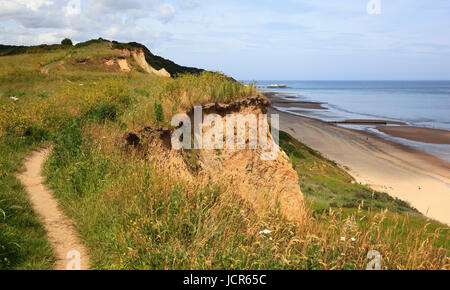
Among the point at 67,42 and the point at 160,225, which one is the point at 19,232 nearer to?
the point at 160,225

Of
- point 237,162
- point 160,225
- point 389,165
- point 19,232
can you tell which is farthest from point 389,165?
point 19,232

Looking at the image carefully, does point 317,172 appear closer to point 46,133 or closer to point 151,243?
point 46,133

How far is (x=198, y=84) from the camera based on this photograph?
1084 cm

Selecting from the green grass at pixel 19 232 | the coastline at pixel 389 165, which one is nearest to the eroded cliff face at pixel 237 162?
the green grass at pixel 19 232

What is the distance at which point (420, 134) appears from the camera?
46844mm

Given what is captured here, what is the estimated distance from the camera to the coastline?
77.3 feet

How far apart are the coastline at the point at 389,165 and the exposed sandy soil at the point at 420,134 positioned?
420 cm

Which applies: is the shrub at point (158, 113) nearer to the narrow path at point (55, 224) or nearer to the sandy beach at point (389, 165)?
the narrow path at point (55, 224)

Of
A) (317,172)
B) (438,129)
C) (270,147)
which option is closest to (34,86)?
(270,147)

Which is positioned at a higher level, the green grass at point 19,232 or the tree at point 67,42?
the tree at point 67,42

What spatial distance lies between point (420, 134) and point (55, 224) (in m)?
51.8

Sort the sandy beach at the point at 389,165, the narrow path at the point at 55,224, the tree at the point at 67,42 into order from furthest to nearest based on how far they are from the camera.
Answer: the tree at the point at 67,42, the sandy beach at the point at 389,165, the narrow path at the point at 55,224

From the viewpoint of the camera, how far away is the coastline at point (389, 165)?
23.6 meters

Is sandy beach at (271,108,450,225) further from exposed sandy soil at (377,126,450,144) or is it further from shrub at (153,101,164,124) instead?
shrub at (153,101,164,124)
